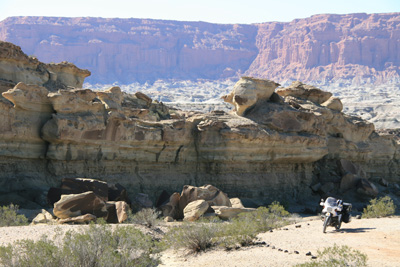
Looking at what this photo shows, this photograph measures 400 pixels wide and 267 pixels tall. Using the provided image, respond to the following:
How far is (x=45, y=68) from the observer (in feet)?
102

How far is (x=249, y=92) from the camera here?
25.7 metres

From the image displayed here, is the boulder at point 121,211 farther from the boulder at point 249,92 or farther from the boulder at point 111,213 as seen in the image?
the boulder at point 249,92

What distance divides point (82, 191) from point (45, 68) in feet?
50.4

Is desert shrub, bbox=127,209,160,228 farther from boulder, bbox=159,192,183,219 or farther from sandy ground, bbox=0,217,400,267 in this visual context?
boulder, bbox=159,192,183,219

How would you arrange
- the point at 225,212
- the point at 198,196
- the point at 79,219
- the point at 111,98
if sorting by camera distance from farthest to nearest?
the point at 111,98, the point at 198,196, the point at 225,212, the point at 79,219

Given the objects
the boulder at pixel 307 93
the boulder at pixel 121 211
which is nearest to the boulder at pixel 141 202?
the boulder at pixel 121 211

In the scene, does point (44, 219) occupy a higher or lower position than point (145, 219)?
lower

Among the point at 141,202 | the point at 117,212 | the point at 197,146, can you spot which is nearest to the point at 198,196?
the point at 141,202

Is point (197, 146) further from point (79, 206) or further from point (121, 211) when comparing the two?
point (79, 206)

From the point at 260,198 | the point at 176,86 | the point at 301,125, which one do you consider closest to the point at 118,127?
the point at 260,198

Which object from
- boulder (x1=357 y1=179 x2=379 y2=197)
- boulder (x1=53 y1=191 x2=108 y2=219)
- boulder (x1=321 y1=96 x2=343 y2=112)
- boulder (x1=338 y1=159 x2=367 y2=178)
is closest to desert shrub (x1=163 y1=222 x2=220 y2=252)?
boulder (x1=53 y1=191 x2=108 y2=219)

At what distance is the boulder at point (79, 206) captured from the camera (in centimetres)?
1579

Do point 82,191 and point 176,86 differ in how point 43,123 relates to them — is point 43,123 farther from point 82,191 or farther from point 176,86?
point 176,86

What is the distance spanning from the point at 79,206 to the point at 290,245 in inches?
270
